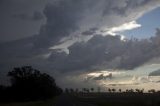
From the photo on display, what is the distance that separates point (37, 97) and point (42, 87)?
27.7ft

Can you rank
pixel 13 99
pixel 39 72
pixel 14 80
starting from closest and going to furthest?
pixel 13 99
pixel 14 80
pixel 39 72

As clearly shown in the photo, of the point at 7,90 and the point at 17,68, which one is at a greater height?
the point at 17,68

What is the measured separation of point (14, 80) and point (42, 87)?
14485 millimetres

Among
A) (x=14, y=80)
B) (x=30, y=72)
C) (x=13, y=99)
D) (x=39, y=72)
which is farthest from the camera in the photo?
(x=39, y=72)

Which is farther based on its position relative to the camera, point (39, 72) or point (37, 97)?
point (39, 72)

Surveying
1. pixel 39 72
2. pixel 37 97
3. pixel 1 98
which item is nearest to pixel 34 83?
pixel 37 97

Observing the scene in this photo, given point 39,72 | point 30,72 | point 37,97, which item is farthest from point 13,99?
point 39,72

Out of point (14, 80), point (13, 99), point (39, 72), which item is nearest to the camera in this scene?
point (13, 99)

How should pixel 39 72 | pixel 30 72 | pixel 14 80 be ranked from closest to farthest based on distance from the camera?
pixel 14 80, pixel 30 72, pixel 39 72

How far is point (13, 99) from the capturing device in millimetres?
155000

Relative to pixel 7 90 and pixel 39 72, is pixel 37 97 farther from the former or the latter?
pixel 39 72

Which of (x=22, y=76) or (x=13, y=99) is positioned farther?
(x=22, y=76)

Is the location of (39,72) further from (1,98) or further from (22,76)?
(1,98)

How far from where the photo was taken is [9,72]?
17075 cm
